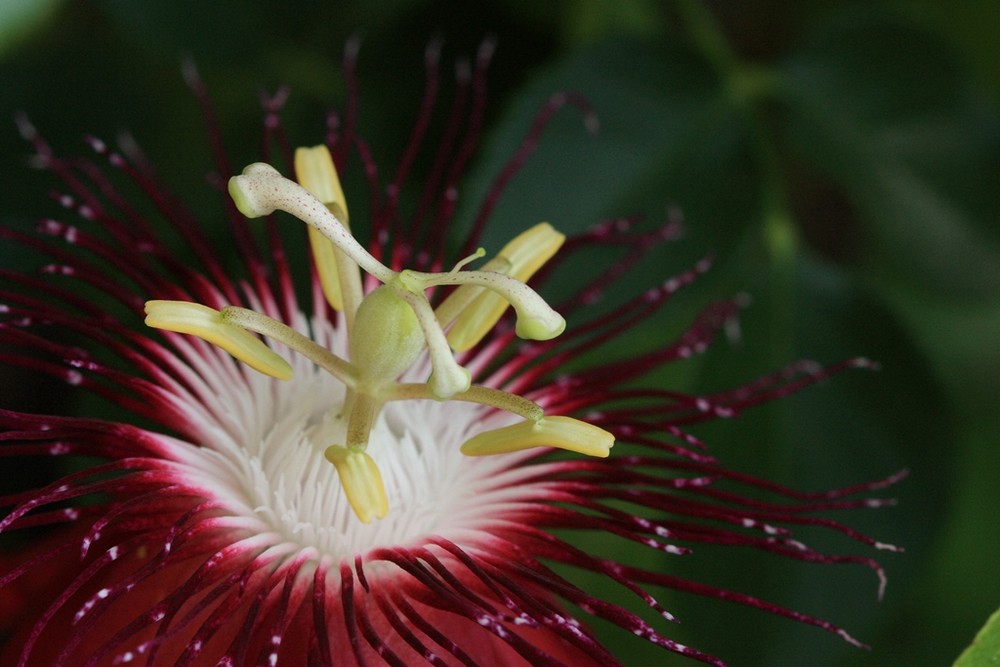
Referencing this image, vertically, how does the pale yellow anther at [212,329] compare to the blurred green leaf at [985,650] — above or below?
above

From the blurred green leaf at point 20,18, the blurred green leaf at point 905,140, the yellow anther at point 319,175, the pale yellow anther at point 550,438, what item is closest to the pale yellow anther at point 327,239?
the yellow anther at point 319,175

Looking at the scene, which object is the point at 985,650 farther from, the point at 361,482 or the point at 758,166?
the point at 758,166

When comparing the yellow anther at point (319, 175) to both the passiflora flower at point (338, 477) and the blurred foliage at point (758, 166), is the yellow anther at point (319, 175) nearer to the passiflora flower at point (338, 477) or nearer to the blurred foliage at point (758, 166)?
the passiflora flower at point (338, 477)

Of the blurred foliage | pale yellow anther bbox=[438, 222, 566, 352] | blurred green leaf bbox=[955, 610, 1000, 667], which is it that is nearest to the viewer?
blurred green leaf bbox=[955, 610, 1000, 667]

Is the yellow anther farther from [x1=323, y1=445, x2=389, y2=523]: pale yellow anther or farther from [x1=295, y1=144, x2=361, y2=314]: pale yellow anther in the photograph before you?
[x1=323, y1=445, x2=389, y2=523]: pale yellow anther

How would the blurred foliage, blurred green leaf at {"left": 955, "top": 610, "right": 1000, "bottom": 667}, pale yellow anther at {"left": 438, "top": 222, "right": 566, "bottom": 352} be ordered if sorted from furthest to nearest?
the blurred foliage < pale yellow anther at {"left": 438, "top": 222, "right": 566, "bottom": 352} < blurred green leaf at {"left": 955, "top": 610, "right": 1000, "bottom": 667}

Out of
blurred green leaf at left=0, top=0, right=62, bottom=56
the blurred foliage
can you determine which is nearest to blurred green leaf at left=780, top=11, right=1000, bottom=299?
the blurred foliage
